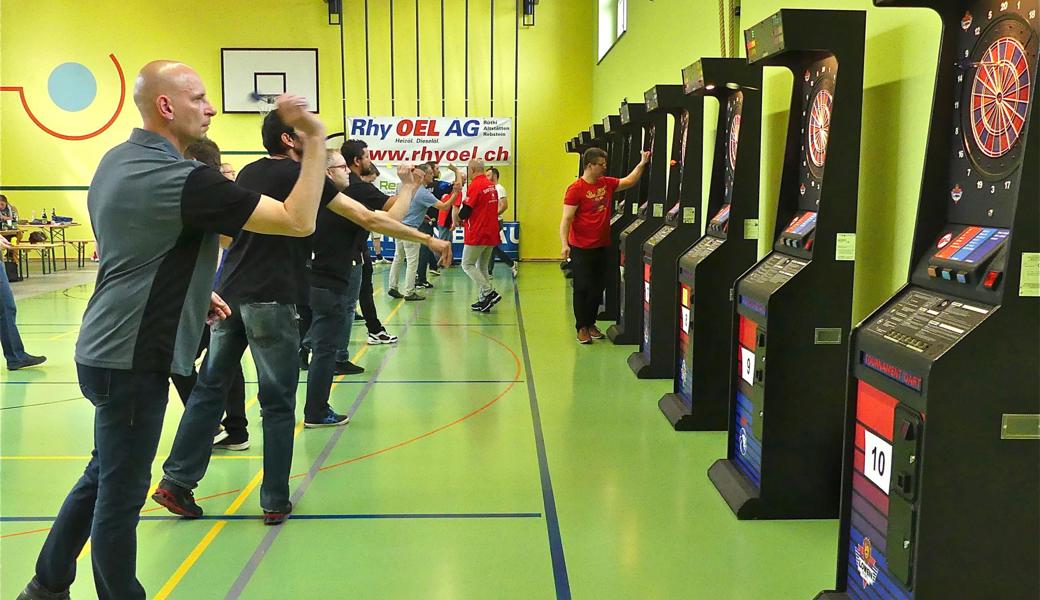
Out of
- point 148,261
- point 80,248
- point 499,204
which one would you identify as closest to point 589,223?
point 499,204

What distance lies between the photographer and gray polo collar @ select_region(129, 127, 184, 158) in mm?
2279

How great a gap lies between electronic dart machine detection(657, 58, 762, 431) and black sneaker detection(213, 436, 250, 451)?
7.85 ft

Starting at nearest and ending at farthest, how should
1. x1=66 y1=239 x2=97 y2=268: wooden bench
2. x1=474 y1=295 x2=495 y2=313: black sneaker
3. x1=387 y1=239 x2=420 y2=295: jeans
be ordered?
x1=474 y1=295 x2=495 y2=313: black sneaker
x1=387 y1=239 x2=420 y2=295: jeans
x1=66 y1=239 x2=97 y2=268: wooden bench

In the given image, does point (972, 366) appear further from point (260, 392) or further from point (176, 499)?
point (176, 499)

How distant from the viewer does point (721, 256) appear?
4836mm

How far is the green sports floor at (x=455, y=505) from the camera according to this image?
299cm

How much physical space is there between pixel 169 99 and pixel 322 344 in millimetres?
2564

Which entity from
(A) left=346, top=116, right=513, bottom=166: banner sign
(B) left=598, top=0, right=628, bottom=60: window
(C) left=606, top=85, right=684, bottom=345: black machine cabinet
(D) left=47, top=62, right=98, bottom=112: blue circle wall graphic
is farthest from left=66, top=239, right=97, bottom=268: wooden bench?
(C) left=606, top=85, right=684, bottom=345: black machine cabinet

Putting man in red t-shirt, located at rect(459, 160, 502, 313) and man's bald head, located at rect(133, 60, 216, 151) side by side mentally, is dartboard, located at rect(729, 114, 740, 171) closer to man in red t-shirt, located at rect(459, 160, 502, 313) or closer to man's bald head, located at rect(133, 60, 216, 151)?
man's bald head, located at rect(133, 60, 216, 151)

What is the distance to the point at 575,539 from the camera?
10.9ft

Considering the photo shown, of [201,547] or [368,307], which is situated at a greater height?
[368,307]

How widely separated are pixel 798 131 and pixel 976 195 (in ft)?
4.72

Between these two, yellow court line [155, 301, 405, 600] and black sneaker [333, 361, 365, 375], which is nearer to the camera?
yellow court line [155, 301, 405, 600]

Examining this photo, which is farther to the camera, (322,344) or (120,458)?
(322,344)
